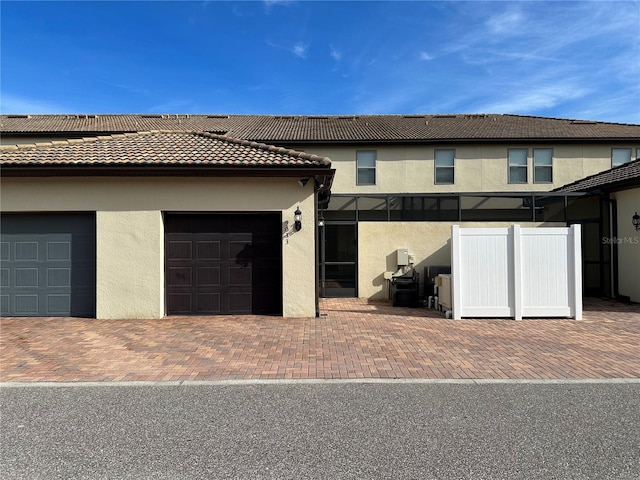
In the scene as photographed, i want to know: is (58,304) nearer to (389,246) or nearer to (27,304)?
(27,304)

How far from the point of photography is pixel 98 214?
1000 cm

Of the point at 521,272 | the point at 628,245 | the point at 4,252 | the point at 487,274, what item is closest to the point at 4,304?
the point at 4,252

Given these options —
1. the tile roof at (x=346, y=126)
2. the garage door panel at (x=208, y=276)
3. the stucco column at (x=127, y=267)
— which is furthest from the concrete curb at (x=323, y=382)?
the tile roof at (x=346, y=126)

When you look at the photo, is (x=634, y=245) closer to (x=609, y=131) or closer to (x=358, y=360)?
(x=609, y=131)

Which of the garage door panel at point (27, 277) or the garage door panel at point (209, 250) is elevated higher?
the garage door panel at point (209, 250)

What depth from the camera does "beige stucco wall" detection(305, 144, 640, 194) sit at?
1791cm

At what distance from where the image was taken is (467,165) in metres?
18.0

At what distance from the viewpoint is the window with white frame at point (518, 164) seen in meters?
18.0

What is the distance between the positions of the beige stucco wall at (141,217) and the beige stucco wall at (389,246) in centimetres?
428

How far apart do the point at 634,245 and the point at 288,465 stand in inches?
520

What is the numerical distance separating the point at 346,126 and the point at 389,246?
30.5ft

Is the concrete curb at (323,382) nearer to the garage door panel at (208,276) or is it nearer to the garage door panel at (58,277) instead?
the garage door panel at (208,276)

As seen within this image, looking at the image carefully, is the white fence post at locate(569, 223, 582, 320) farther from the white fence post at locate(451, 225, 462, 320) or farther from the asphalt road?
the asphalt road

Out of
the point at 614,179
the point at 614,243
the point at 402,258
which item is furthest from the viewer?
the point at 402,258
